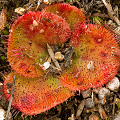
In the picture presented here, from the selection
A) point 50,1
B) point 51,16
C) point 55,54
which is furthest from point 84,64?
point 50,1

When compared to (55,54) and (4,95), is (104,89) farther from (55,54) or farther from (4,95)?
(4,95)

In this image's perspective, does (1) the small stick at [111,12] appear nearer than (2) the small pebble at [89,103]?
No

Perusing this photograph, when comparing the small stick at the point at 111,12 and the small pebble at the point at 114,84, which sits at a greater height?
the small stick at the point at 111,12

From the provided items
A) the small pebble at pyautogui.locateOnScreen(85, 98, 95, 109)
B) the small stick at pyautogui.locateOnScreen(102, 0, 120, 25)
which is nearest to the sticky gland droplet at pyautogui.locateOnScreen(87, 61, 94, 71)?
the small pebble at pyautogui.locateOnScreen(85, 98, 95, 109)

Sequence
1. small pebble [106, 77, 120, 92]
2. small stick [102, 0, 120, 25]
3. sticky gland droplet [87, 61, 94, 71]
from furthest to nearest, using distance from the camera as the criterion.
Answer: small stick [102, 0, 120, 25] < small pebble [106, 77, 120, 92] < sticky gland droplet [87, 61, 94, 71]

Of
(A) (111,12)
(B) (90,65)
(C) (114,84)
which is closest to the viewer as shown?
(B) (90,65)

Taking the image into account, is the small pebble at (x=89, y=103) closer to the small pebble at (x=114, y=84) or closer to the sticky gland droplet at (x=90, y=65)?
the small pebble at (x=114, y=84)

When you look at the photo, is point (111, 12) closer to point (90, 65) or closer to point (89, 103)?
point (90, 65)

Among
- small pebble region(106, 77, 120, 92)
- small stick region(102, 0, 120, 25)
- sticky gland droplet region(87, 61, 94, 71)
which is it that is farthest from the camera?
small stick region(102, 0, 120, 25)

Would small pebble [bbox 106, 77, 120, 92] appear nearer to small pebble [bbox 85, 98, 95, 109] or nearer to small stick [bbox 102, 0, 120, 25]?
small pebble [bbox 85, 98, 95, 109]

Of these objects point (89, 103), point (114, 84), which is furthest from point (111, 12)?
point (89, 103)

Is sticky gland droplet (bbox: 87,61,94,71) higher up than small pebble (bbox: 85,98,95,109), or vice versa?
sticky gland droplet (bbox: 87,61,94,71)

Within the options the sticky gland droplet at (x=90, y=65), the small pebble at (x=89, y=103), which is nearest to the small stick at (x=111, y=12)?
the sticky gland droplet at (x=90, y=65)
